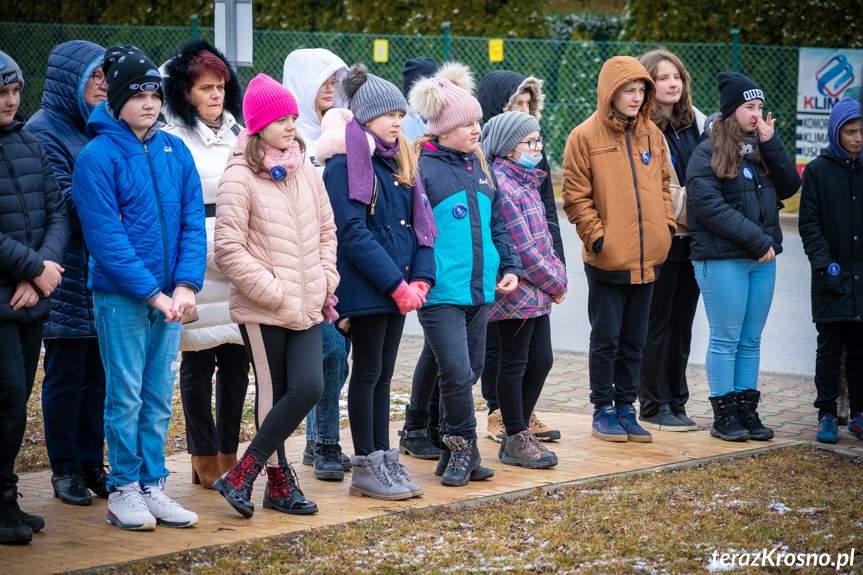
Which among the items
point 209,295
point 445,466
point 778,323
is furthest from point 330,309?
point 778,323

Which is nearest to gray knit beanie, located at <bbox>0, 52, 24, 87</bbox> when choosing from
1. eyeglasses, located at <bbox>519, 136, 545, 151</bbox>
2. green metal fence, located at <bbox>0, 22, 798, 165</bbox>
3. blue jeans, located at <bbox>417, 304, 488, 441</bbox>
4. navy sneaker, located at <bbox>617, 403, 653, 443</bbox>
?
blue jeans, located at <bbox>417, 304, 488, 441</bbox>

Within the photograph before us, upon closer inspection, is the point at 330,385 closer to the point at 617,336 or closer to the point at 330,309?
the point at 330,309

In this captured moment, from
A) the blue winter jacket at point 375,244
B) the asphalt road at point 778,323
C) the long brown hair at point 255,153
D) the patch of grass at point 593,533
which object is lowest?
the asphalt road at point 778,323

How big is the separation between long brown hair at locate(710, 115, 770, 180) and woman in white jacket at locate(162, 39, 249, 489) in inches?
117

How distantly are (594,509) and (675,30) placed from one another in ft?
42.8

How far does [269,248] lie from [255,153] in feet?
1.46

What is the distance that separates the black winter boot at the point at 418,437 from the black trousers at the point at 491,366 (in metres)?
0.58

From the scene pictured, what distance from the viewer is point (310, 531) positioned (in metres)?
4.73

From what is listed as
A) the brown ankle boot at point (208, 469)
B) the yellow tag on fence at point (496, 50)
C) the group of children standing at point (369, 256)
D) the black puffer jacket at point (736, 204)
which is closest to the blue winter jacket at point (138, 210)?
the group of children standing at point (369, 256)

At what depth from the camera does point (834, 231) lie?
6836 millimetres

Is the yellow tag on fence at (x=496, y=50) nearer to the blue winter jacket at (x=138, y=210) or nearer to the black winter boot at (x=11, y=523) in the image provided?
the blue winter jacket at (x=138, y=210)

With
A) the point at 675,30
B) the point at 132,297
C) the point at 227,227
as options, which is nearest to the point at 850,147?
the point at 227,227

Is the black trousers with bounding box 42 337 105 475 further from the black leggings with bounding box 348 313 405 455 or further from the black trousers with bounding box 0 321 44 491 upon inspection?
the black leggings with bounding box 348 313 405 455

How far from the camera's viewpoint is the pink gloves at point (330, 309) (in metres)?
5.08
